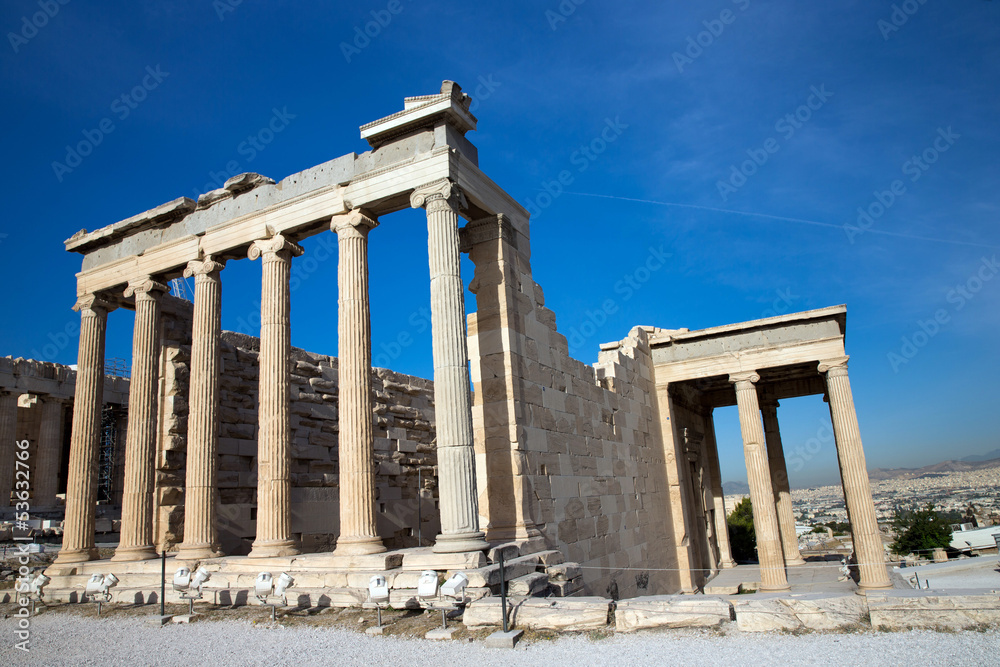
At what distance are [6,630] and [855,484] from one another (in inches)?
774

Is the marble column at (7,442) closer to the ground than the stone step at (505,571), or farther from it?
farther from it

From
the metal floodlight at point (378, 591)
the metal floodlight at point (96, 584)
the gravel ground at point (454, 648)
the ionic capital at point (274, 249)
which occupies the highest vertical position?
the ionic capital at point (274, 249)

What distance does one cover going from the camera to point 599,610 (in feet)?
25.9

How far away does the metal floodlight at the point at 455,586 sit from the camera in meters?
8.47

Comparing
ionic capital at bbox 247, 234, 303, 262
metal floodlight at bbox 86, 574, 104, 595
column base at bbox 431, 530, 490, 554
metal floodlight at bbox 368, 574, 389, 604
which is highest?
ionic capital at bbox 247, 234, 303, 262

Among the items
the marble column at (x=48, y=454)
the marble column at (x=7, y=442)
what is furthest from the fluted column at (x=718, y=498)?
the marble column at (x=7, y=442)

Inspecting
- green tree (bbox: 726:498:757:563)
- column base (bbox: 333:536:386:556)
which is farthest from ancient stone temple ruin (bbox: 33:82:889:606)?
green tree (bbox: 726:498:757:563)

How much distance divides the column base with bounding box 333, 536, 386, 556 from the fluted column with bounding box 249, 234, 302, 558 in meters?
1.36

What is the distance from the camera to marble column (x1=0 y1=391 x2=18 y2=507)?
25.3m

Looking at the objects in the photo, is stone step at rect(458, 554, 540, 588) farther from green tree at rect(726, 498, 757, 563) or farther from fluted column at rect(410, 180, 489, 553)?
green tree at rect(726, 498, 757, 563)

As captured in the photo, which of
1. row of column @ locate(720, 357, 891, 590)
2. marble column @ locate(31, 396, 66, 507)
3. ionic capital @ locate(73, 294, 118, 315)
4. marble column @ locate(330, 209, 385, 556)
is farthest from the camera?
marble column @ locate(31, 396, 66, 507)

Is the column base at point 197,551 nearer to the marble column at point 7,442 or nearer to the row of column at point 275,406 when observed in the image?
the row of column at point 275,406

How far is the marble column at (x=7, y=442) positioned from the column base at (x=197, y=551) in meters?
17.5

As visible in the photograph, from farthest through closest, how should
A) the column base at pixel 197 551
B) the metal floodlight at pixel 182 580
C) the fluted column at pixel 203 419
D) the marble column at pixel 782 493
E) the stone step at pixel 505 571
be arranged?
the marble column at pixel 782 493
the fluted column at pixel 203 419
the column base at pixel 197 551
the metal floodlight at pixel 182 580
the stone step at pixel 505 571
